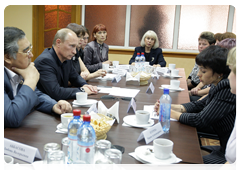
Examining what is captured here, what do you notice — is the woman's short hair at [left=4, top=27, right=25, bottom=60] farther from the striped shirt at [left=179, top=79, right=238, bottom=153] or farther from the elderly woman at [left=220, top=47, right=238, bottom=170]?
the elderly woman at [left=220, top=47, right=238, bottom=170]

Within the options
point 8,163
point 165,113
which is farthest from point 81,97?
point 8,163

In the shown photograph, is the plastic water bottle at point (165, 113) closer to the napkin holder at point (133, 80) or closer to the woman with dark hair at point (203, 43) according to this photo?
the napkin holder at point (133, 80)

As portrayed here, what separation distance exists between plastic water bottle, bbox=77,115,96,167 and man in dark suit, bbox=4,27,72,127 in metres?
0.67

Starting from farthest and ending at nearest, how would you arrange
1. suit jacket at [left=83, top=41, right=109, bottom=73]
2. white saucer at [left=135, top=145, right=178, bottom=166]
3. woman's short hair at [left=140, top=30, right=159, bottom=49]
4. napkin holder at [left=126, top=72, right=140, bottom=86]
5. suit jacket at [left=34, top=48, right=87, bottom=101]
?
woman's short hair at [left=140, top=30, right=159, bottom=49] → suit jacket at [left=83, top=41, right=109, bottom=73] → napkin holder at [left=126, top=72, right=140, bottom=86] → suit jacket at [left=34, top=48, right=87, bottom=101] → white saucer at [left=135, top=145, right=178, bottom=166]

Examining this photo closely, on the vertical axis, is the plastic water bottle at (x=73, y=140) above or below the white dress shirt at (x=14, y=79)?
below

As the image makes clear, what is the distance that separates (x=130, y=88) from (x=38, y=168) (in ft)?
5.47

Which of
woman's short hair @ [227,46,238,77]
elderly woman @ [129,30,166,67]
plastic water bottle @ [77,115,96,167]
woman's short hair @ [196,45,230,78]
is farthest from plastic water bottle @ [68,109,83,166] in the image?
elderly woman @ [129,30,166,67]

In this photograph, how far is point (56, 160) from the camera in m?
0.79

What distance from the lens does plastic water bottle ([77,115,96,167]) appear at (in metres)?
0.77

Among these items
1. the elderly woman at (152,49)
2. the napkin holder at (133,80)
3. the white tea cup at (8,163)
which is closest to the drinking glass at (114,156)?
the white tea cup at (8,163)

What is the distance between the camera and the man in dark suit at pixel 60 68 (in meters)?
2.07

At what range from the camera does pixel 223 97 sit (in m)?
1.44

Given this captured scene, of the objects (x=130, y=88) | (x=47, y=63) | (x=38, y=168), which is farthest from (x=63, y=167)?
(x=130, y=88)

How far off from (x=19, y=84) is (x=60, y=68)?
0.81m
